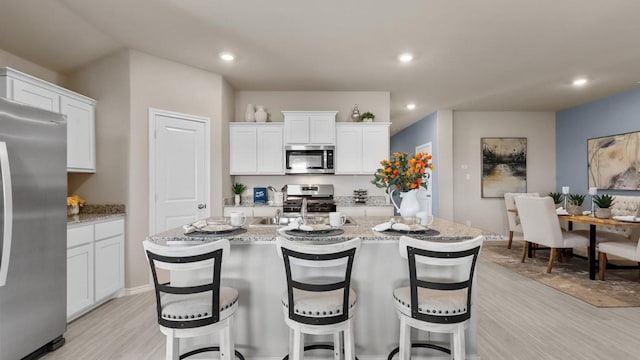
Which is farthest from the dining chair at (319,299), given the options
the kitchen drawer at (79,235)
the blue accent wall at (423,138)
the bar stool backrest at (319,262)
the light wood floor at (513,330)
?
the blue accent wall at (423,138)

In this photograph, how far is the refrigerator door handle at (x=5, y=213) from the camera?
1.84 m

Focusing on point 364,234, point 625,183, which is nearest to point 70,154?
point 364,234

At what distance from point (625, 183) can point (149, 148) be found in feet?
22.6

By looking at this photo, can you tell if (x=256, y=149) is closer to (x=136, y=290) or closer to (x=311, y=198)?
(x=311, y=198)

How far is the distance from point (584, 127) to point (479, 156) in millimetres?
1799

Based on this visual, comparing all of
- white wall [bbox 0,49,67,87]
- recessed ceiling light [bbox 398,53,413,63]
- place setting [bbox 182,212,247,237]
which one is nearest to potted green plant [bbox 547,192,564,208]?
recessed ceiling light [bbox 398,53,413,63]

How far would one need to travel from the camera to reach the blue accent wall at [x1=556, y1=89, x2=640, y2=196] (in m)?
4.96

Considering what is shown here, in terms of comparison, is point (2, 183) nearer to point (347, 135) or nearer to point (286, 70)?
point (286, 70)

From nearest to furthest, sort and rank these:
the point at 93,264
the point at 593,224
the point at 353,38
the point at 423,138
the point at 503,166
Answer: the point at 93,264, the point at 353,38, the point at 593,224, the point at 503,166, the point at 423,138

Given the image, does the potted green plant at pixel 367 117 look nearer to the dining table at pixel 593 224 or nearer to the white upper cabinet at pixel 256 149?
the white upper cabinet at pixel 256 149

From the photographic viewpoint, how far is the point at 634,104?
192 inches

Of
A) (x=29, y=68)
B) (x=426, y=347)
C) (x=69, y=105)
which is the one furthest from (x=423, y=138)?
(x=29, y=68)

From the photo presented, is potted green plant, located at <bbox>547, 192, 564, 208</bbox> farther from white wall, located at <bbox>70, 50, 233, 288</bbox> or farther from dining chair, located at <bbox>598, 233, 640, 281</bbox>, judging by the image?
white wall, located at <bbox>70, 50, 233, 288</bbox>

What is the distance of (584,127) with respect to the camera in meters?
5.76
